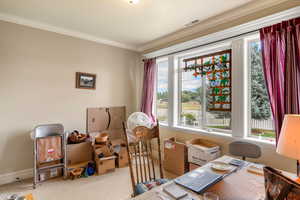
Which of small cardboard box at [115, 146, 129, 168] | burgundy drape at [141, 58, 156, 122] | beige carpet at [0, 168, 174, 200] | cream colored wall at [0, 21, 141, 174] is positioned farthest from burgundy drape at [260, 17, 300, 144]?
cream colored wall at [0, 21, 141, 174]

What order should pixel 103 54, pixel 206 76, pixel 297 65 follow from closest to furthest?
pixel 297 65
pixel 206 76
pixel 103 54

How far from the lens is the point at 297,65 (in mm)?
1818

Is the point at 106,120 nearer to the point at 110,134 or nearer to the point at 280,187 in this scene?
the point at 110,134

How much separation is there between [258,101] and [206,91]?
0.87 meters

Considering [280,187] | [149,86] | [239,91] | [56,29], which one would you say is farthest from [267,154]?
[56,29]

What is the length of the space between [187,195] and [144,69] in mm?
3262

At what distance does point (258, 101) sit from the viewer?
2.31 m

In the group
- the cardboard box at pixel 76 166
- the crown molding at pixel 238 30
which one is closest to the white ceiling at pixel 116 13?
the crown molding at pixel 238 30

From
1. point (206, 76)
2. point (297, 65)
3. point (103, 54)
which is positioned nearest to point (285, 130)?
point (297, 65)

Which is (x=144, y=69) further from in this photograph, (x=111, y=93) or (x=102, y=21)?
(x=102, y=21)

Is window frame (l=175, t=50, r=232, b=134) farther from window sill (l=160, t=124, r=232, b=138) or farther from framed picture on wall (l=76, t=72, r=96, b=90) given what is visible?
framed picture on wall (l=76, t=72, r=96, b=90)

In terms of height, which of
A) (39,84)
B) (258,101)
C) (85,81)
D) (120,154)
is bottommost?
(120,154)

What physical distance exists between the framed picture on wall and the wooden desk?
278cm

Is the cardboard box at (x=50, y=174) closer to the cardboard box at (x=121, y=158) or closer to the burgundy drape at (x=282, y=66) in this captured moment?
the cardboard box at (x=121, y=158)
